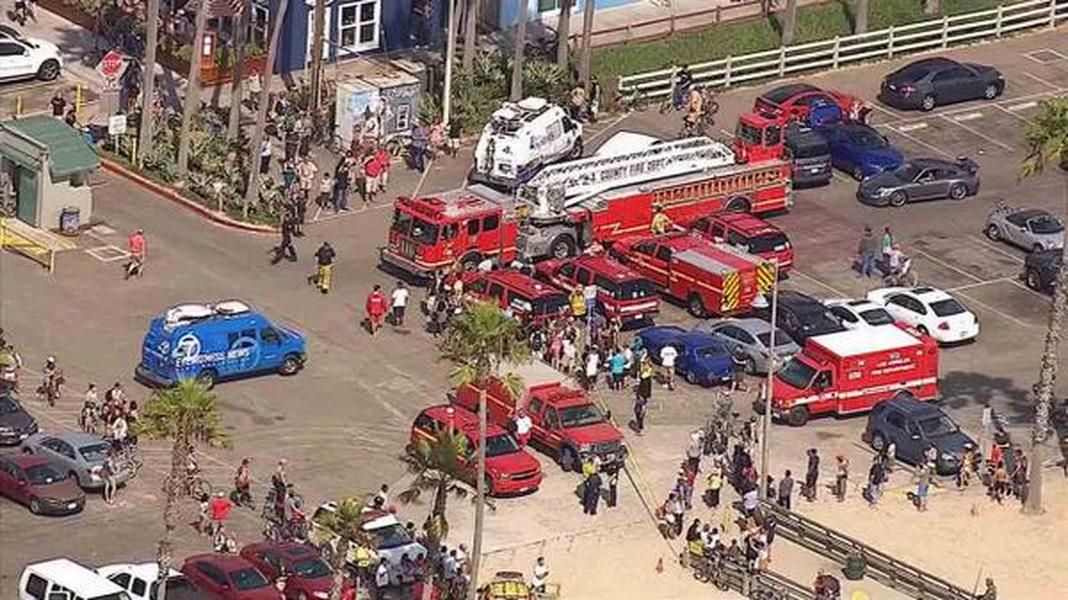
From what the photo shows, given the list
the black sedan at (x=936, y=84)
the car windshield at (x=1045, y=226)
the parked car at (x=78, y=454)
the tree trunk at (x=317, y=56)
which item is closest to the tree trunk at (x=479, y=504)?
the parked car at (x=78, y=454)

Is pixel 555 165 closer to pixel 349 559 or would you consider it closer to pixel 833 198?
pixel 833 198

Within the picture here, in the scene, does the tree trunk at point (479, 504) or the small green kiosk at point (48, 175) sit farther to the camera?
the small green kiosk at point (48, 175)

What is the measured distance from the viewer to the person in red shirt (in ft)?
280

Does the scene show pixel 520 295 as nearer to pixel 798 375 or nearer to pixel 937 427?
pixel 798 375

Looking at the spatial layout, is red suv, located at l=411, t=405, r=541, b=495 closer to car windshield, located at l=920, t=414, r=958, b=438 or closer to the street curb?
car windshield, located at l=920, t=414, r=958, b=438

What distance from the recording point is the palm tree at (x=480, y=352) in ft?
230

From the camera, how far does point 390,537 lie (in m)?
73.2

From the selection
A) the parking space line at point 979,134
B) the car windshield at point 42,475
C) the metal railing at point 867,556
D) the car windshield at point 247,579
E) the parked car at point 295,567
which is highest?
the car windshield at point 247,579

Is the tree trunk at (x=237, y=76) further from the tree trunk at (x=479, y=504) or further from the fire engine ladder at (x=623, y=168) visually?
the tree trunk at (x=479, y=504)

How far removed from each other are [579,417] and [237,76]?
1974 cm

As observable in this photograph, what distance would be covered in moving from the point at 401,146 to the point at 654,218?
998 cm

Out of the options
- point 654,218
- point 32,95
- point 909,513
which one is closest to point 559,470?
point 909,513

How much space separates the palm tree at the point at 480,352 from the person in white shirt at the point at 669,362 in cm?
1163

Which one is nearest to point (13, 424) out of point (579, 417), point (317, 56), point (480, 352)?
point (480, 352)
